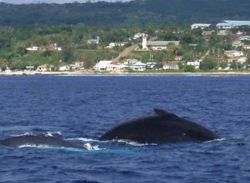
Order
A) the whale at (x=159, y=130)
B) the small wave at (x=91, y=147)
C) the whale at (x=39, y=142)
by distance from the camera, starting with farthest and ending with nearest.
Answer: the whale at (x=159, y=130) < the whale at (x=39, y=142) < the small wave at (x=91, y=147)

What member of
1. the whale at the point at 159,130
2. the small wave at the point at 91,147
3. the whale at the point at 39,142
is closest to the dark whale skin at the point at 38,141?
the whale at the point at 39,142

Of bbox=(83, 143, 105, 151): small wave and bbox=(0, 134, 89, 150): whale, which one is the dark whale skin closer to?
bbox=(0, 134, 89, 150): whale

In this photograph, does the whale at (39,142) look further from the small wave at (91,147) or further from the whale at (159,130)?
the whale at (159,130)

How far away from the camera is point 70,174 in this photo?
32.9 metres

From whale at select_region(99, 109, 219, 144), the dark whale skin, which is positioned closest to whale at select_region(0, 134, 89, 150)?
the dark whale skin

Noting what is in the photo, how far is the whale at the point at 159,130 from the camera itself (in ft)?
130

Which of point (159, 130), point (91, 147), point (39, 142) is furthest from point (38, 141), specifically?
point (159, 130)

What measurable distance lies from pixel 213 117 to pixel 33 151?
2754 cm

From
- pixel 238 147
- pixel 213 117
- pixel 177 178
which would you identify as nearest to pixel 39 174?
pixel 177 178

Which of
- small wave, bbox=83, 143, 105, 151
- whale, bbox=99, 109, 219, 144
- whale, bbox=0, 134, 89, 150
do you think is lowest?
small wave, bbox=83, 143, 105, 151

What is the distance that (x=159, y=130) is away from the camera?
40.0 metres

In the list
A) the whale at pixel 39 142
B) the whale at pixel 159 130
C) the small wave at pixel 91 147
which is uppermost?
the whale at pixel 159 130

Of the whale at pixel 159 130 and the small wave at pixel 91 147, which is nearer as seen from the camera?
the small wave at pixel 91 147

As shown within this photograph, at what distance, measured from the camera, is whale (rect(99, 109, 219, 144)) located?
39.7 m
